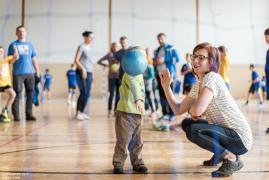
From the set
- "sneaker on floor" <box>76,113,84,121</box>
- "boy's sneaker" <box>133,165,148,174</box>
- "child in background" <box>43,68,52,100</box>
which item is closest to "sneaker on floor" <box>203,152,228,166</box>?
"boy's sneaker" <box>133,165,148,174</box>

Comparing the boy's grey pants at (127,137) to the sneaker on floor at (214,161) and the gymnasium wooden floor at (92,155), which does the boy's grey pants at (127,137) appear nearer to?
the gymnasium wooden floor at (92,155)

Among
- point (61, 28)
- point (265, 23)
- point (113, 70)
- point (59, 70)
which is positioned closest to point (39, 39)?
point (61, 28)

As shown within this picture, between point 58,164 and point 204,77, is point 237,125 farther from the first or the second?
point 58,164

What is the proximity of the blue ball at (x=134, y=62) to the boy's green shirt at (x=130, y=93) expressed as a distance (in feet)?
0.17

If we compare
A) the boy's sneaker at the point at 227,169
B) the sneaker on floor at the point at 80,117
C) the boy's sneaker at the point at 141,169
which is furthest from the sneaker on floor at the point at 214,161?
the sneaker on floor at the point at 80,117

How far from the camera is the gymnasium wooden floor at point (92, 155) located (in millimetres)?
2629

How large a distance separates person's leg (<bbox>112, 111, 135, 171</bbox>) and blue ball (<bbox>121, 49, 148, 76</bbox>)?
274mm

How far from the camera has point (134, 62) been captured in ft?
8.75

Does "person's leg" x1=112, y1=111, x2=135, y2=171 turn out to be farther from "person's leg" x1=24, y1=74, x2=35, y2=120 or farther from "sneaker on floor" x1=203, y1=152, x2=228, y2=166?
"person's leg" x1=24, y1=74, x2=35, y2=120

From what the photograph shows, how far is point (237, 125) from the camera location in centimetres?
261

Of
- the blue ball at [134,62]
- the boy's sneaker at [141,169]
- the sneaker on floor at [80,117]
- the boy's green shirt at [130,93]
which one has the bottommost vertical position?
the sneaker on floor at [80,117]

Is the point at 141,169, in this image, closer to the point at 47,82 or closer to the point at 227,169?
the point at 227,169

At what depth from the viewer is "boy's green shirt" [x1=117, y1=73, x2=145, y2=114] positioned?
2689 mm

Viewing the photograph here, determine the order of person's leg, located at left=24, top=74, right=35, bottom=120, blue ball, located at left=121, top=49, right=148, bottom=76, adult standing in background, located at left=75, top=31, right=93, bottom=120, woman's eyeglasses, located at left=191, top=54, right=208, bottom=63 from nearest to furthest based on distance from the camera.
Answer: woman's eyeglasses, located at left=191, top=54, right=208, bottom=63, blue ball, located at left=121, top=49, right=148, bottom=76, person's leg, located at left=24, top=74, right=35, bottom=120, adult standing in background, located at left=75, top=31, right=93, bottom=120
